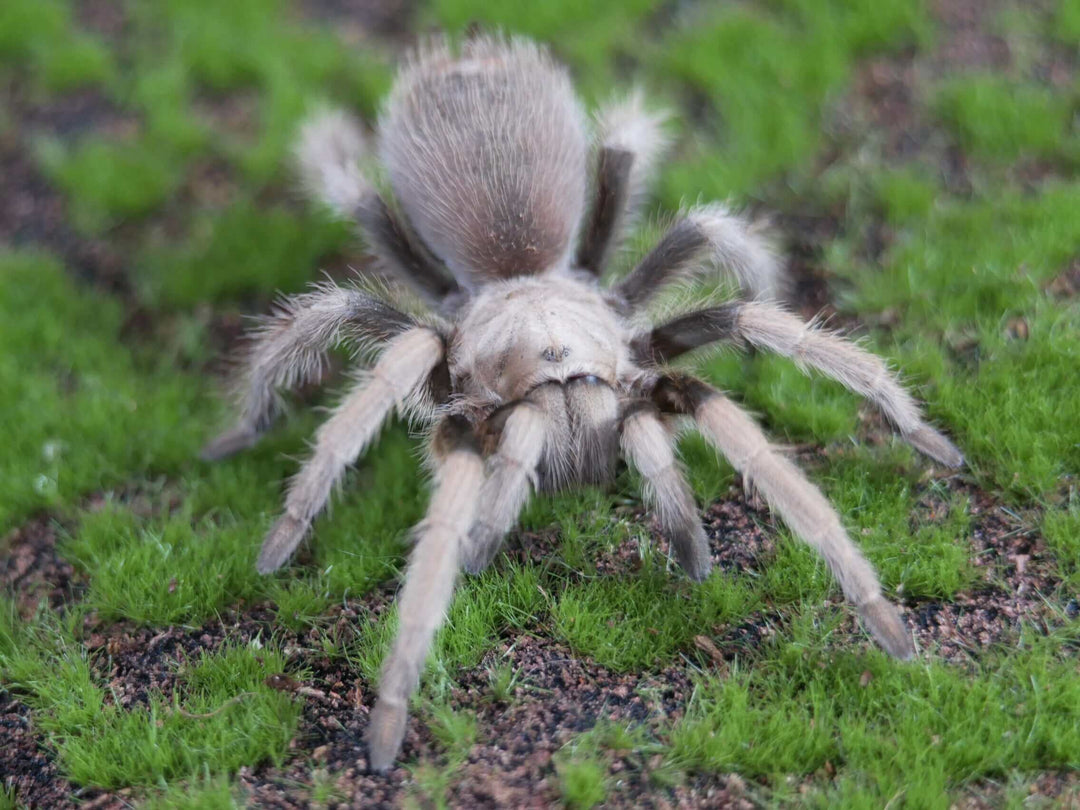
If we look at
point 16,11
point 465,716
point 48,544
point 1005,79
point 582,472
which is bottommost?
point 48,544

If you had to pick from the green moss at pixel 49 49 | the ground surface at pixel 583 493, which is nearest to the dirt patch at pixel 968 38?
the ground surface at pixel 583 493

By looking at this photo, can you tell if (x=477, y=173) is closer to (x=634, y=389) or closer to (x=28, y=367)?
(x=634, y=389)

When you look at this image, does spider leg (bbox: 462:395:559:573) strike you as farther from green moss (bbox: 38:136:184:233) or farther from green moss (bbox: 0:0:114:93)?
green moss (bbox: 0:0:114:93)

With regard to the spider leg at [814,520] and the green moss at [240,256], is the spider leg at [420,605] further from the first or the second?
the green moss at [240,256]

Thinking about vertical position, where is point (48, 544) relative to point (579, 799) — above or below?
below

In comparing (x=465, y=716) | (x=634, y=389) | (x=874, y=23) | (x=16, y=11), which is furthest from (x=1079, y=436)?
(x=16, y=11)

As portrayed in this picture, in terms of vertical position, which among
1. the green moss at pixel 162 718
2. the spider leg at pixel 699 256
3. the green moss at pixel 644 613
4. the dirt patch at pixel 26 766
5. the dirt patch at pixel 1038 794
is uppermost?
the spider leg at pixel 699 256

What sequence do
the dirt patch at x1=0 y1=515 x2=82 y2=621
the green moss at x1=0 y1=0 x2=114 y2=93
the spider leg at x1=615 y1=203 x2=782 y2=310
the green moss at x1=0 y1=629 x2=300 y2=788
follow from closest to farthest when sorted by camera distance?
1. the green moss at x1=0 y1=629 x2=300 y2=788
2. the dirt patch at x1=0 y1=515 x2=82 y2=621
3. the spider leg at x1=615 y1=203 x2=782 y2=310
4. the green moss at x1=0 y1=0 x2=114 y2=93

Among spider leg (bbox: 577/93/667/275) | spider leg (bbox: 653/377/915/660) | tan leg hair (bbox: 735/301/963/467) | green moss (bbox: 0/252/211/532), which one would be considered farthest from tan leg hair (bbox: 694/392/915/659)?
green moss (bbox: 0/252/211/532)
